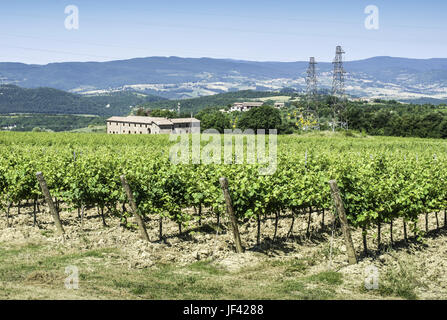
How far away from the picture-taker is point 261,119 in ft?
284

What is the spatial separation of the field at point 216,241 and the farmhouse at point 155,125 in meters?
76.4

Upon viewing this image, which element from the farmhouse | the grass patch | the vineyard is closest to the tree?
the farmhouse

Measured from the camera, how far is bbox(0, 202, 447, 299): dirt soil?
764 cm

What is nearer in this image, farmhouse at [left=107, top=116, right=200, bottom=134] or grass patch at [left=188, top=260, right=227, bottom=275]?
grass patch at [left=188, top=260, right=227, bottom=275]

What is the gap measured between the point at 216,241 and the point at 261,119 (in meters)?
77.0

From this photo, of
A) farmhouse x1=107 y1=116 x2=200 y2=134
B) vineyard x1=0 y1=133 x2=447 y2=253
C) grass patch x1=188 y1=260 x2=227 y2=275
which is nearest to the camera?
grass patch x1=188 y1=260 x2=227 y2=275

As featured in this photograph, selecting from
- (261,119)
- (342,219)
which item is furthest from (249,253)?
(261,119)

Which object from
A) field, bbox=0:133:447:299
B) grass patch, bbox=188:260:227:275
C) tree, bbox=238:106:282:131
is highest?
tree, bbox=238:106:282:131

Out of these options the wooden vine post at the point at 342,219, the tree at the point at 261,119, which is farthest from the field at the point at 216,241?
the tree at the point at 261,119

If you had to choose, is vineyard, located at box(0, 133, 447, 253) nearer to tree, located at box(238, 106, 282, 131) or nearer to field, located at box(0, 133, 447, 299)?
field, located at box(0, 133, 447, 299)

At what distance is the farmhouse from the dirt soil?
3030 inches

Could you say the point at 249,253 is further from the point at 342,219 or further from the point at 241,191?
the point at 342,219
